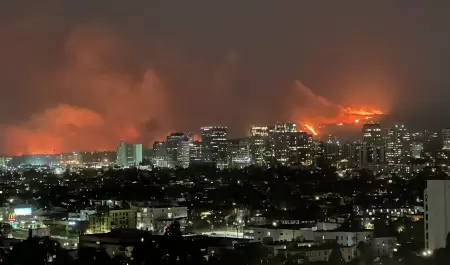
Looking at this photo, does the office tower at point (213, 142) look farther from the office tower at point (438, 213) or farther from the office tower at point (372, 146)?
A: the office tower at point (438, 213)

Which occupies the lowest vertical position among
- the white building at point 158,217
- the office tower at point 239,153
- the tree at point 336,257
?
the tree at point 336,257

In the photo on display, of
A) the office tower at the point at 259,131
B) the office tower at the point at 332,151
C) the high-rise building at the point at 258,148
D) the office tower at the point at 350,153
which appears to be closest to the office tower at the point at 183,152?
the office tower at the point at 259,131

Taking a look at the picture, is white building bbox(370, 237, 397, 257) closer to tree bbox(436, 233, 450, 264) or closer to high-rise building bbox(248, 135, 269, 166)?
tree bbox(436, 233, 450, 264)

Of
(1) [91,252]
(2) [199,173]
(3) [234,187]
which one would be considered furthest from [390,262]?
(2) [199,173]

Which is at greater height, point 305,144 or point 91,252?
point 305,144

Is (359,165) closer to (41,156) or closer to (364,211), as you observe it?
(364,211)

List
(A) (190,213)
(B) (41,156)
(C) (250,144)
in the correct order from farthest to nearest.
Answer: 1. (B) (41,156)
2. (C) (250,144)
3. (A) (190,213)

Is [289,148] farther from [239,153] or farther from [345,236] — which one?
[345,236]
